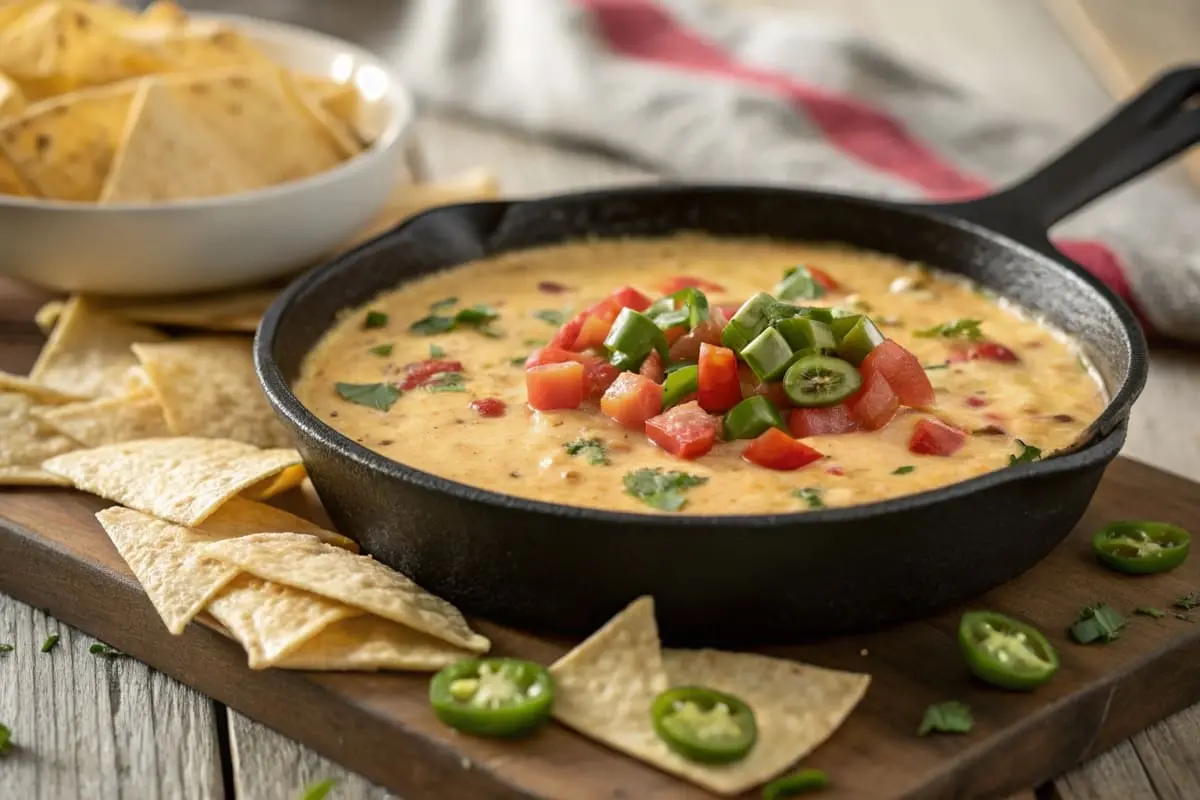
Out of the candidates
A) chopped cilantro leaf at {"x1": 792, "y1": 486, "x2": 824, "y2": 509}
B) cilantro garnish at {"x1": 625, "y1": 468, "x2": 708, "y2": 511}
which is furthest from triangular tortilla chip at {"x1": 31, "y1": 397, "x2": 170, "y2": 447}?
chopped cilantro leaf at {"x1": 792, "y1": 486, "x2": 824, "y2": 509}

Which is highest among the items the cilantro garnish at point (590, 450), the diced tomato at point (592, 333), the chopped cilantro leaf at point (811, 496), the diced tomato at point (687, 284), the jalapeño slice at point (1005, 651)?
the chopped cilantro leaf at point (811, 496)

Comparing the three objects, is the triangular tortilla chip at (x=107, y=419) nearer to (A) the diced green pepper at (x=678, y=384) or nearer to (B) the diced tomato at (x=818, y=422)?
(A) the diced green pepper at (x=678, y=384)

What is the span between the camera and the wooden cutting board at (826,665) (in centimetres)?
306

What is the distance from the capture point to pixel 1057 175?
4750mm

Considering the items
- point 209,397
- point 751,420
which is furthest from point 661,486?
point 209,397

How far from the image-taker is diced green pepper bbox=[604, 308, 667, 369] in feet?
12.9

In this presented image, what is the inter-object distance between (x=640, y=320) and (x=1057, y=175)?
1.56 meters

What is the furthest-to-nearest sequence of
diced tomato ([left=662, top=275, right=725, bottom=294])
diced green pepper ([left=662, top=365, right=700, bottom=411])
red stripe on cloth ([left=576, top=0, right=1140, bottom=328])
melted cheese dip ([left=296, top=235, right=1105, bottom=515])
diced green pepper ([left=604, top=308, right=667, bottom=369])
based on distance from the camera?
red stripe on cloth ([left=576, top=0, right=1140, bottom=328])
diced tomato ([left=662, top=275, right=725, bottom=294])
diced green pepper ([left=604, top=308, right=667, bottom=369])
diced green pepper ([left=662, top=365, right=700, bottom=411])
melted cheese dip ([left=296, top=235, right=1105, bottom=515])

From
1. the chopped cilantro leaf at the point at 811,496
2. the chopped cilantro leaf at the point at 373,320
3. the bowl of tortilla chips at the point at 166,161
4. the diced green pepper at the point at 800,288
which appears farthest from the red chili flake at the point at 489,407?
the bowl of tortilla chips at the point at 166,161

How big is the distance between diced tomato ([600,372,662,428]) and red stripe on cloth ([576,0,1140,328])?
2.30 meters

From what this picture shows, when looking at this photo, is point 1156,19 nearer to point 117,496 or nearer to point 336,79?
point 336,79

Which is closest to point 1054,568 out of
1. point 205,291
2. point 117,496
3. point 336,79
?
point 117,496

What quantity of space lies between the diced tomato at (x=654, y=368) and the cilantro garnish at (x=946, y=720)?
42.6 inches

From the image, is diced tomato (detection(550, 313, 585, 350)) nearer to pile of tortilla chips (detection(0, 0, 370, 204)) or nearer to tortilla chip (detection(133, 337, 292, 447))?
tortilla chip (detection(133, 337, 292, 447))
